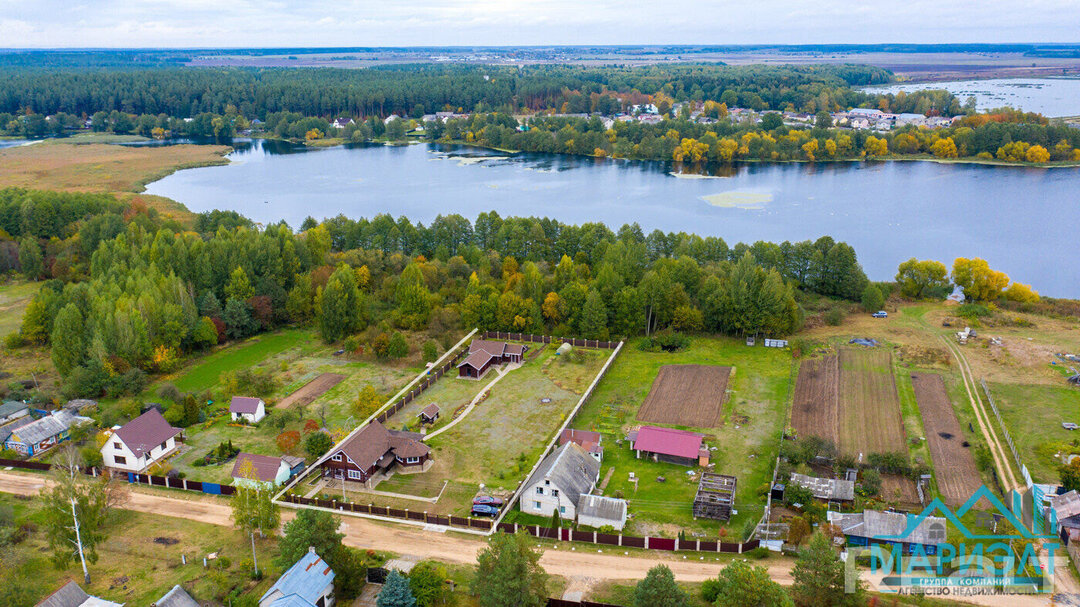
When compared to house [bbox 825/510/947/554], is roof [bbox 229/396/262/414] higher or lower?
higher

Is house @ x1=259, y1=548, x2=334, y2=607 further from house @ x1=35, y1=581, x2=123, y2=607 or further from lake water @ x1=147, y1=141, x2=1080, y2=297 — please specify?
→ lake water @ x1=147, y1=141, x2=1080, y2=297

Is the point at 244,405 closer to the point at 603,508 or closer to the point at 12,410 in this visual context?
Answer: the point at 12,410

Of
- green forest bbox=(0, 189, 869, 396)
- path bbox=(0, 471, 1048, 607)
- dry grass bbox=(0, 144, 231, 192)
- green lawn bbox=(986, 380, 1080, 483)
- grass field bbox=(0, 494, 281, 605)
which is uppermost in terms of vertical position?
dry grass bbox=(0, 144, 231, 192)

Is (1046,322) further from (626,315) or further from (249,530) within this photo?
(249,530)

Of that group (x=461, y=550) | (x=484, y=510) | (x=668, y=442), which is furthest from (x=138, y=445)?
(x=668, y=442)

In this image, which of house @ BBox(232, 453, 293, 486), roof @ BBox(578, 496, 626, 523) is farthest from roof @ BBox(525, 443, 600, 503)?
house @ BBox(232, 453, 293, 486)

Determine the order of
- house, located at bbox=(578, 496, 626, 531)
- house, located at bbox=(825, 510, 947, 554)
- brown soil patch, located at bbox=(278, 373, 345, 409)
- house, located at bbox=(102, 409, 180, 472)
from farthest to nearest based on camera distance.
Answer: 1. brown soil patch, located at bbox=(278, 373, 345, 409)
2. house, located at bbox=(102, 409, 180, 472)
3. house, located at bbox=(578, 496, 626, 531)
4. house, located at bbox=(825, 510, 947, 554)

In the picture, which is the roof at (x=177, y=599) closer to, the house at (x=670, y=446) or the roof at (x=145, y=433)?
the roof at (x=145, y=433)
